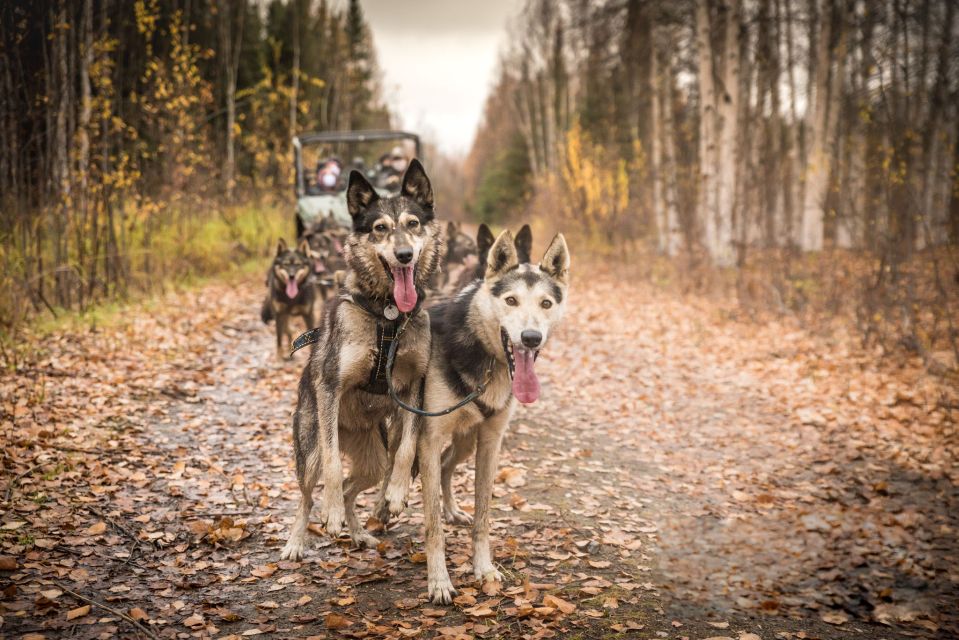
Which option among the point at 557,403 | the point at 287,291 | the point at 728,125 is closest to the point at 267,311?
the point at 287,291

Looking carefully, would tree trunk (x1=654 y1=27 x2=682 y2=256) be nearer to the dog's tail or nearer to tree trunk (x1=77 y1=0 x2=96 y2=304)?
the dog's tail

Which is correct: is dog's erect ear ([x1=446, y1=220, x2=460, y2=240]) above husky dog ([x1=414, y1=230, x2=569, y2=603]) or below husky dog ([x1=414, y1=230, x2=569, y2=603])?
above

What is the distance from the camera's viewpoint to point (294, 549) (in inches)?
158

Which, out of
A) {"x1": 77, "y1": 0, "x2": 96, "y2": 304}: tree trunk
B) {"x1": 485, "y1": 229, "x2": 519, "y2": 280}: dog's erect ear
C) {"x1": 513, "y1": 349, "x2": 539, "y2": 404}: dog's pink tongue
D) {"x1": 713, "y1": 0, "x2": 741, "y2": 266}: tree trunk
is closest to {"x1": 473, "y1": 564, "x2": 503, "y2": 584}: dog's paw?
{"x1": 513, "y1": 349, "x2": 539, "y2": 404}: dog's pink tongue

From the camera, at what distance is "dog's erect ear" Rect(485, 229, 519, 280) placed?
3.87 m

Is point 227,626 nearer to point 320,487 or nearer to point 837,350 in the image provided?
point 320,487

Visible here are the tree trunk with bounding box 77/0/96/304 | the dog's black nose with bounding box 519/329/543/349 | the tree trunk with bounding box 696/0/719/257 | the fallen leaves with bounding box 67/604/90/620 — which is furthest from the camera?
the tree trunk with bounding box 696/0/719/257

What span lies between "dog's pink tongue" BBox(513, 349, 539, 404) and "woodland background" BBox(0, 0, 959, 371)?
6571mm

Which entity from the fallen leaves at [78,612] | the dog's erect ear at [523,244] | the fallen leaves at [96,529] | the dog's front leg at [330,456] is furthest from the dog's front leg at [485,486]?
the fallen leaves at [96,529]

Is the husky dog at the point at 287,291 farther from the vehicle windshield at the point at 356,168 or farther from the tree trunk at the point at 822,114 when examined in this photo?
the tree trunk at the point at 822,114

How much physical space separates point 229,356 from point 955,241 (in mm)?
9456

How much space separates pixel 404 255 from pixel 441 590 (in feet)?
6.35

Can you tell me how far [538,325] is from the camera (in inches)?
139

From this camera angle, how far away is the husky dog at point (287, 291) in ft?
27.7
